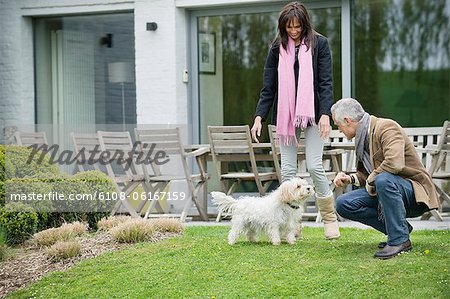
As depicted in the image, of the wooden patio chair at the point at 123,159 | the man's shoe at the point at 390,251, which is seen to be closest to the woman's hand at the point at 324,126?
the man's shoe at the point at 390,251

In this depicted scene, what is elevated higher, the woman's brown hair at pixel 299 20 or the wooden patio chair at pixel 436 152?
the woman's brown hair at pixel 299 20

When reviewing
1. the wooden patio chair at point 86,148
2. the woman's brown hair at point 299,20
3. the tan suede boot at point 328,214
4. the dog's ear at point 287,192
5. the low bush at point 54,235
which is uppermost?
the woman's brown hair at point 299,20

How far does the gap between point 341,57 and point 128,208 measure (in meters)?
3.17

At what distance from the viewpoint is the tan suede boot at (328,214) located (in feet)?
22.3

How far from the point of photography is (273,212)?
21.6 ft

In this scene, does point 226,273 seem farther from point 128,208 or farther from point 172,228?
point 128,208

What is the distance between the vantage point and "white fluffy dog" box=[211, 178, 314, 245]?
6.48 metres

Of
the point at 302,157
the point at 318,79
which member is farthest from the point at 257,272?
the point at 302,157

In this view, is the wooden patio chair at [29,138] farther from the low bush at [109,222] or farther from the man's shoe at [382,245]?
the man's shoe at [382,245]

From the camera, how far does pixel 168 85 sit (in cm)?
1091

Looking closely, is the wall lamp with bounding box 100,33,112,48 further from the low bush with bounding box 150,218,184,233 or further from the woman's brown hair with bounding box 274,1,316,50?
the woman's brown hair with bounding box 274,1,316,50

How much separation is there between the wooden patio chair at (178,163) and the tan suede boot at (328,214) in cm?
274

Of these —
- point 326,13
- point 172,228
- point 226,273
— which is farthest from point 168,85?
point 226,273

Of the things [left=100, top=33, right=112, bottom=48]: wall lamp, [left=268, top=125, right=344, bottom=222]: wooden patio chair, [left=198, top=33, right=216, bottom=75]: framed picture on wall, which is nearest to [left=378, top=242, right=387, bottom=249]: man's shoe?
[left=268, top=125, right=344, bottom=222]: wooden patio chair
